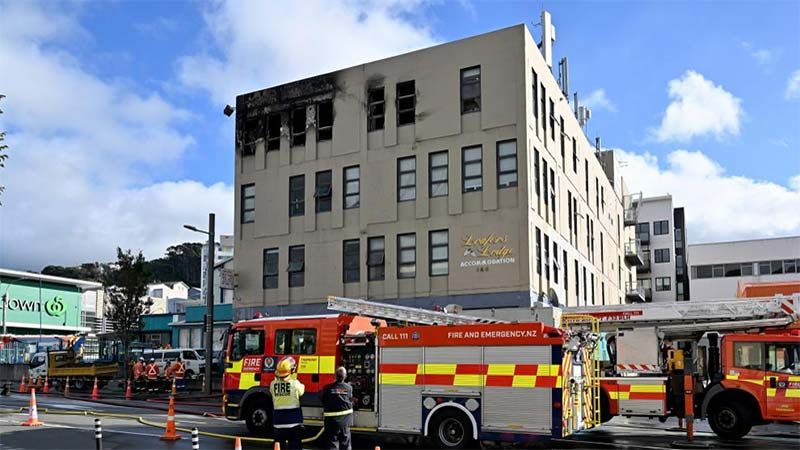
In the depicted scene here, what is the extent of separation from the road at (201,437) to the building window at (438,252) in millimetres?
8771

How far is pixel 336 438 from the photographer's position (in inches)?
444

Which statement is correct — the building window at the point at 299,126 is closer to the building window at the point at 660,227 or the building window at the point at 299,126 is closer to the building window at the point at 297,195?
the building window at the point at 297,195

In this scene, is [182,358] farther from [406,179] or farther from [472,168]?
[472,168]

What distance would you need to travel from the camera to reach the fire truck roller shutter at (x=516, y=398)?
1373 centimetres

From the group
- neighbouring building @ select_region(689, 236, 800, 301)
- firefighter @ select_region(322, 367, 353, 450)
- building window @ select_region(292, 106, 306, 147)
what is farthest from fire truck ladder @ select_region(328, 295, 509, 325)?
neighbouring building @ select_region(689, 236, 800, 301)

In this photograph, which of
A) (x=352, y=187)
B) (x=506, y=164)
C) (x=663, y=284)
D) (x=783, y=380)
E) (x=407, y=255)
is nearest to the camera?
(x=783, y=380)

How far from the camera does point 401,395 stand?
49.4ft

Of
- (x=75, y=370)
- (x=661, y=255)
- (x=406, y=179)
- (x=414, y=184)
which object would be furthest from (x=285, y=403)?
(x=661, y=255)

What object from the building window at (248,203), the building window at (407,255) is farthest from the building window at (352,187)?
the building window at (248,203)

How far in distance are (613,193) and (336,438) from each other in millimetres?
44214

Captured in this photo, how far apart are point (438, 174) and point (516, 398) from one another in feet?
52.2

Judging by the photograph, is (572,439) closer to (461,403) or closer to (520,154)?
(461,403)

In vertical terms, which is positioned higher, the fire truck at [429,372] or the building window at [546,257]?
the building window at [546,257]

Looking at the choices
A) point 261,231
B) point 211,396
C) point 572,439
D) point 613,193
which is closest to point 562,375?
point 572,439
